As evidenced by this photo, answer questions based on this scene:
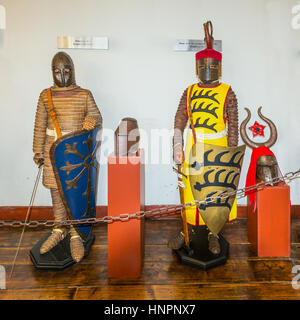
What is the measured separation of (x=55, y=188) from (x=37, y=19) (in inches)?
72.4

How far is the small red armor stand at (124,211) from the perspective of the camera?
6.29ft

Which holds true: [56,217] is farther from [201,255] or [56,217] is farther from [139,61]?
Result: [139,61]

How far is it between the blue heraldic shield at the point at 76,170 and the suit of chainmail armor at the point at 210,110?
69 cm

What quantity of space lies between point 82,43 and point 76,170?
1503 millimetres

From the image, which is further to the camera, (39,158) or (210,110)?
(39,158)

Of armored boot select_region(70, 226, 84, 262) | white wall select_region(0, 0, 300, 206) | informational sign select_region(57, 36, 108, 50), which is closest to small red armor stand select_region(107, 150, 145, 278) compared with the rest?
armored boot select_region(70, 226, 84, 262)

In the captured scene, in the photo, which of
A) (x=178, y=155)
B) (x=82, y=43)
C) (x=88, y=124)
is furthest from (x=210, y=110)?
(x=82, y=43)

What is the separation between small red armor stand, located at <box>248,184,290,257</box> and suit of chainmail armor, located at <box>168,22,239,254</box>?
24 centimetres

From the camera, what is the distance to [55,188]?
7.45 ft

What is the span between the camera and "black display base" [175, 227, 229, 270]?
209 cm

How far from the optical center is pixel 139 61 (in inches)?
117

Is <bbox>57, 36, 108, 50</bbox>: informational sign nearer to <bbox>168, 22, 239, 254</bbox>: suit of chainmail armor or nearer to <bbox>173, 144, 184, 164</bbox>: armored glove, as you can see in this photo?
<bbox>168, 22, 239, 254</bbox>: suit of chainmail armor
